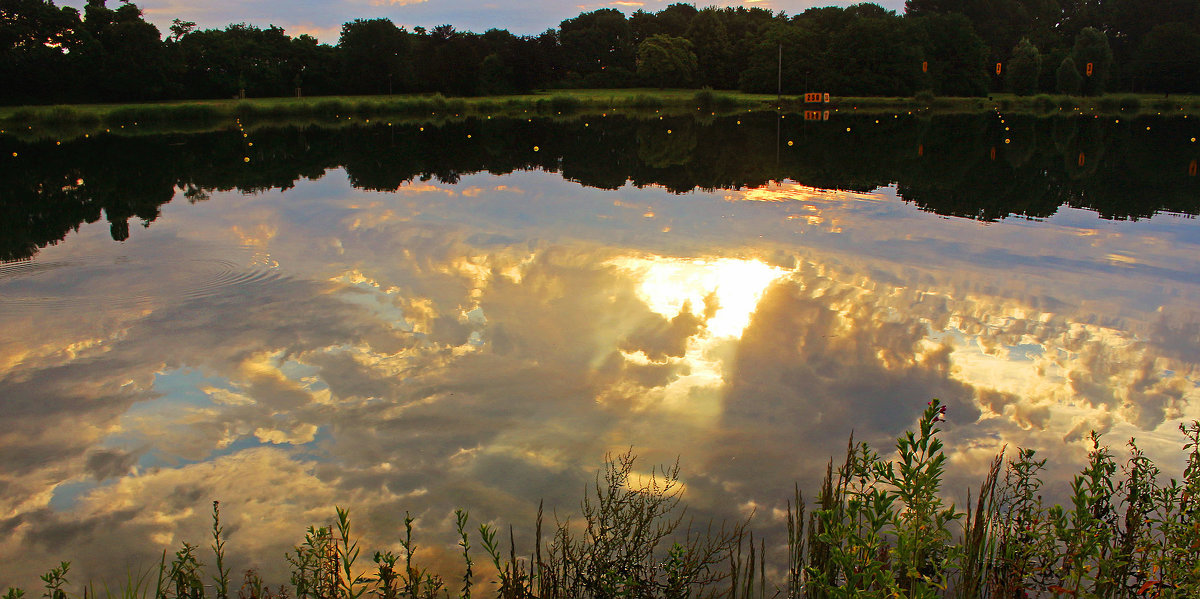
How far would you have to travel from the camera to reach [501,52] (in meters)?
74.2

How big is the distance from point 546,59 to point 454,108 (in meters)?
25.4

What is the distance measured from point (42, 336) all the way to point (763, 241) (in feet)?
30.4

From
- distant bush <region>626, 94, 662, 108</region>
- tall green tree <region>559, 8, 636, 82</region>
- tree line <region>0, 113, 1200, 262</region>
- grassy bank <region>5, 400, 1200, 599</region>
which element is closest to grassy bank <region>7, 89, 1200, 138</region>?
distant bush <region>626, 94, 662, 108</region>

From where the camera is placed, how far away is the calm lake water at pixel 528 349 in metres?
5.14

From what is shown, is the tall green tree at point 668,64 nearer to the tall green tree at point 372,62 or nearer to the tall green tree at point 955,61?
the tall green tree at point 955,61

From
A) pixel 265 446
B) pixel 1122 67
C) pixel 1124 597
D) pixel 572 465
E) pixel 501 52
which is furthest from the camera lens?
pixel 1122 67

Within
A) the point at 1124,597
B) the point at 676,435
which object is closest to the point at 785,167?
the point at 676,435

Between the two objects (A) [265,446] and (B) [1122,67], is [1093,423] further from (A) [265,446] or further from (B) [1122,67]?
(B) [1122,67]

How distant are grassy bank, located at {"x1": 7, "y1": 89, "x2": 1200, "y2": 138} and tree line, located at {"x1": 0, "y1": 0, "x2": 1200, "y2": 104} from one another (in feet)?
14.6

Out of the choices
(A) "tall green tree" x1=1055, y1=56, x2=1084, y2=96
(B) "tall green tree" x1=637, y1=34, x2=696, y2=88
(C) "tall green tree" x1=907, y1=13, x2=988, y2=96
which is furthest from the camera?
(B) "tall green tree" x1=637, y1=34, x2=696, y2=88

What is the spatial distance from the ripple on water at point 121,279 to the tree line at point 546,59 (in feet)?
187

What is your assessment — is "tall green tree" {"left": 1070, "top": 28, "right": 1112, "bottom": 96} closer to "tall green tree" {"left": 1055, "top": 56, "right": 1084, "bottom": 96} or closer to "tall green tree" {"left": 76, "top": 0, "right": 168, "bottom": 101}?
"tall green tree" {"left": 1055, "top": 56, "right": 1084, "bottom": 96}

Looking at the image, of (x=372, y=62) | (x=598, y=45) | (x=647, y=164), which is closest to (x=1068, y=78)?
(x=598, y=45)

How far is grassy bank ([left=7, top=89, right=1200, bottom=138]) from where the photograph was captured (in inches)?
1759
